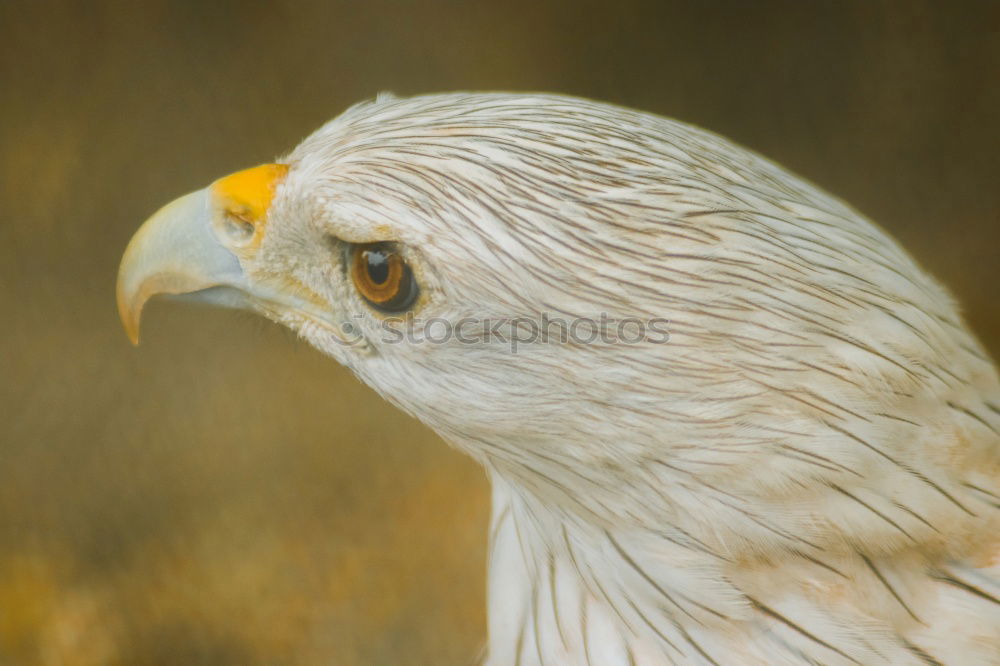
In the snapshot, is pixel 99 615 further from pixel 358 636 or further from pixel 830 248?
pixel 830 248

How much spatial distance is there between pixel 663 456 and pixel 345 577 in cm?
156

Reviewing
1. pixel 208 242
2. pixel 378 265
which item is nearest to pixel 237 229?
pixel 208 242

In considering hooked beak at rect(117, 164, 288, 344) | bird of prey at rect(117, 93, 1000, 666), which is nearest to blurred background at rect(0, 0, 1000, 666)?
hooked beak at rect(117, 164, 288, 344)

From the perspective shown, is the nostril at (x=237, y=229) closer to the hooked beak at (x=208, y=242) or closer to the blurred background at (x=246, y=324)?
the hooked beak at (x=208, y=242)

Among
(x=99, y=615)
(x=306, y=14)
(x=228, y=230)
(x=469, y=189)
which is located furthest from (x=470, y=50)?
(x=99, y=615)

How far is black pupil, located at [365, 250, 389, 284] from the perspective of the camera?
0.94 metres

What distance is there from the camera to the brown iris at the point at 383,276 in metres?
0.93

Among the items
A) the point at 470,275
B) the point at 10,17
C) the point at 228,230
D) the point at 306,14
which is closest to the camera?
the point at 470,275

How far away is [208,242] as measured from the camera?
1096 millimetres

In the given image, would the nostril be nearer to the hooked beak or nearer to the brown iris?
the hooked beak

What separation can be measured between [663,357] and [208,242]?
569 millimetres

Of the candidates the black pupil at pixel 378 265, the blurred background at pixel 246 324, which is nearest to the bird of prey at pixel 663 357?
the black pupil at pixel 378 265

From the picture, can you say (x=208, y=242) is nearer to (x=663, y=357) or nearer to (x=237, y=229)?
(x=237, y=229)

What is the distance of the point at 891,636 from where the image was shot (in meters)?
0.97
